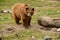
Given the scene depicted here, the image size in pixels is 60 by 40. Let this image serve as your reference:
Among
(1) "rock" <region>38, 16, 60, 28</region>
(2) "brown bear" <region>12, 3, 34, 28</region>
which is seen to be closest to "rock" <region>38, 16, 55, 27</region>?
(1) "rock" <region>38, 16, 60, 28</region>

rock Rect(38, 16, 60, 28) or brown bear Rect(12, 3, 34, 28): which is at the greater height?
brown bear Rect(12, 3, 34, 28)

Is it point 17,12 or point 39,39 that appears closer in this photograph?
point 39,39

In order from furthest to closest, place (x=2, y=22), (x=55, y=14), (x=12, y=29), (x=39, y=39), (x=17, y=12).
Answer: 1. (x=55, y=14)
2. (x=2, y=22)
3. (x=17, y=12)
4. (x=12, y=29)
5. (x=39, y=39)

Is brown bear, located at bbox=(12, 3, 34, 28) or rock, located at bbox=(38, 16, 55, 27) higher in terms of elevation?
brown bear, located at bbox=(12, 3, 34, 28)

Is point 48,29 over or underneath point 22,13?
underneath

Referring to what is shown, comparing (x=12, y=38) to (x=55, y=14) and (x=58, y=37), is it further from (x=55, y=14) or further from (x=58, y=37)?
(x=55, y=14)

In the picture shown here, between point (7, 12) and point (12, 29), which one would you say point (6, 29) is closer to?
point (12, 29)

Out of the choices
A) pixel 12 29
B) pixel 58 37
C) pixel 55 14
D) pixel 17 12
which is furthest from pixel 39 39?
pixel 55 14

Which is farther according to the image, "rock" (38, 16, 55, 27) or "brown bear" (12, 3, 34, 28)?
"rock" (38, 16, 55, 27)

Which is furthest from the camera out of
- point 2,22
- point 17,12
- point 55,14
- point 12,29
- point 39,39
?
point 55,14

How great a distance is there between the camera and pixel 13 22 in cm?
1279

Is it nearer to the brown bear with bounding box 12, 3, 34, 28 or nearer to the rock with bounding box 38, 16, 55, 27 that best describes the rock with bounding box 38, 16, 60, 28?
the rock with bounding box 38, 16, 55, 27

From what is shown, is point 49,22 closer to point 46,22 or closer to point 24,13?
point 46,22

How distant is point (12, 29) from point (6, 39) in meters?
1.95
